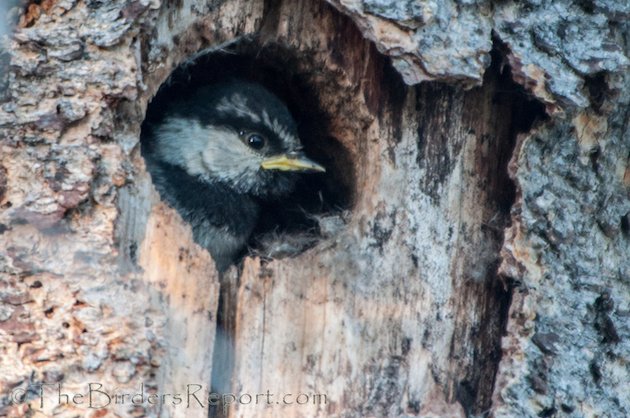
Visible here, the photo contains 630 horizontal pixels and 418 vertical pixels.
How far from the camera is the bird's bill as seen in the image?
12.1ft

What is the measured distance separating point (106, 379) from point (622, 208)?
5.52ft

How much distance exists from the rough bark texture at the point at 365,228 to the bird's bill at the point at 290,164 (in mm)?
472

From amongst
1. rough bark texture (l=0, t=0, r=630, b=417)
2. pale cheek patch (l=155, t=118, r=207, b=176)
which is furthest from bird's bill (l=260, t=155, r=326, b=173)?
rough bark texture (l=0, t=0, r=630, b=417)

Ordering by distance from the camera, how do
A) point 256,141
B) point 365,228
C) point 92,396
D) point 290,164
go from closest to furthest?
point 92,396 → point 365,228 → point 290,164 → point 256,141

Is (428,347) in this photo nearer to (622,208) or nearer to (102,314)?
(622,208)

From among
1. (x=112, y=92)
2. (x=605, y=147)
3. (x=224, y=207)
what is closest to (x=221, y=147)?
(x=224, y=207)

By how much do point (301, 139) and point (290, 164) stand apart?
114 millimetres

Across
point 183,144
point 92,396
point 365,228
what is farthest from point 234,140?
point 92,396

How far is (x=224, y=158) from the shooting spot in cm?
404

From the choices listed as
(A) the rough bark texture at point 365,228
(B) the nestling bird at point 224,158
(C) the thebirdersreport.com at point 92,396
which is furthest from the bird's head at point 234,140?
(C) the thebirdersreport.com at point 92,396

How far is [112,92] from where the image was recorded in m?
2.62

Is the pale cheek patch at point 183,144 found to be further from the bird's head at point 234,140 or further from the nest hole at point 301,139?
the nest hole at point 301,139

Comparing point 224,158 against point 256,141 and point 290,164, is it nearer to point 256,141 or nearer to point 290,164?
point 256,141

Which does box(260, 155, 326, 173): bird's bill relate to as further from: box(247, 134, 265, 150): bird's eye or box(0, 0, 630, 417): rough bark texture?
box(0, 0, 630, 417): rough bark texture
